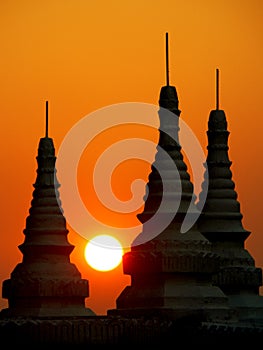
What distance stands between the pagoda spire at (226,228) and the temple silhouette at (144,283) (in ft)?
7.56

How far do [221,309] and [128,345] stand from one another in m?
5.39

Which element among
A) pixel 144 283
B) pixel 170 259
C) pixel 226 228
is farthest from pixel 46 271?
pixel 226 228

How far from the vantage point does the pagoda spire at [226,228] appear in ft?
575

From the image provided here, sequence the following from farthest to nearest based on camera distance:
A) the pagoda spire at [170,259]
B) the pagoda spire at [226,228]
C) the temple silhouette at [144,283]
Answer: the pagoda spire at [226,228]
the pagoda spire at [170,259]
the temple silhouette at [144,283]

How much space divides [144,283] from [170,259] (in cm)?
171

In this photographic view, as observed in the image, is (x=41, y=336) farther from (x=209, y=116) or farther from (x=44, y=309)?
(x=209, y=116)

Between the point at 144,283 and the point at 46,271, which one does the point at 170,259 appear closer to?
the point at 144,283

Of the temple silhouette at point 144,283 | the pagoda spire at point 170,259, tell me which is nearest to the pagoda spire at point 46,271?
the temple silhouette at point 144,283

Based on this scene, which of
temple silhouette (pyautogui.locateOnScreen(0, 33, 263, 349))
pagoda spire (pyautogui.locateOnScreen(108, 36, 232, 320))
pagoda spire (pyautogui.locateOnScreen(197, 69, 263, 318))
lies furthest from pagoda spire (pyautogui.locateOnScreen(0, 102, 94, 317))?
pagoda spire (pyautogui.locateOnScreen(197, 69, 263, 318))

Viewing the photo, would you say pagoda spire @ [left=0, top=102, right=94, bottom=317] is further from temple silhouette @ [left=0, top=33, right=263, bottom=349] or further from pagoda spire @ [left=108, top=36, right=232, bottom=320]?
pagoda spire @ [left=108, top=36, right=232, bottom=320]

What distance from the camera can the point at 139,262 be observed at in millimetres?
166500

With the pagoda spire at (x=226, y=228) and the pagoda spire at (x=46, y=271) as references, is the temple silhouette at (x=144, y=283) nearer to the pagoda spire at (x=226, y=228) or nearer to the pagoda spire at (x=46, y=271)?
the pagoda spire at (x=46, y=271)

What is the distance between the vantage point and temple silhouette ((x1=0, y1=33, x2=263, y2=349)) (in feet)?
535

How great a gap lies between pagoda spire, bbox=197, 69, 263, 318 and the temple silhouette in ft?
7.56
